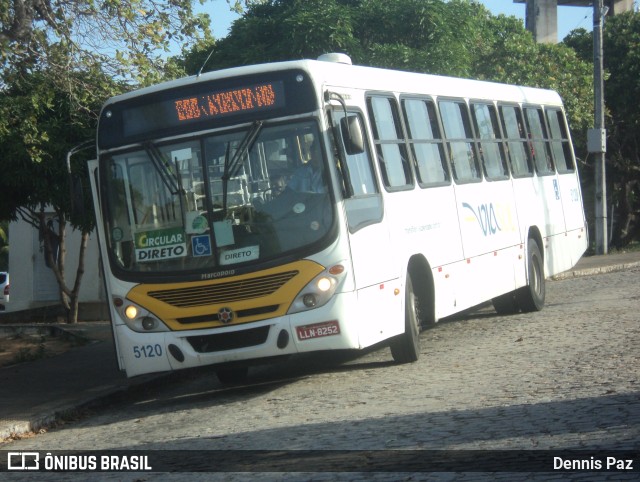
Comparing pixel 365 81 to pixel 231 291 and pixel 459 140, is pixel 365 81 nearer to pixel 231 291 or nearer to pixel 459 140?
pixel 459 140

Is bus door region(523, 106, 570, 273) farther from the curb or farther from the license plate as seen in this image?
the license plate

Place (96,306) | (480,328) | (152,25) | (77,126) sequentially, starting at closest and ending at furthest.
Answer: (152,25), (480,328), (77,126), (96,306)

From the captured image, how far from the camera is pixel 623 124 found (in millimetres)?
38906

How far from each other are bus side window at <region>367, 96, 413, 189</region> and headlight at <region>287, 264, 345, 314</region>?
1.75m

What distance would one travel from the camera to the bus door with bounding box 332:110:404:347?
10.9m

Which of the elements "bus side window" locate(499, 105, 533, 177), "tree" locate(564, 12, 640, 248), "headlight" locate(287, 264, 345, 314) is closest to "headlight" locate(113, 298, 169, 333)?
"headlight" locate(287, 264, 345, 314)

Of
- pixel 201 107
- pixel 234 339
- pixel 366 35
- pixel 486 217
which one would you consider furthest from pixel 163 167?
pixel 366 35

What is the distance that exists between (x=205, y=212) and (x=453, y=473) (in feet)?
15.8

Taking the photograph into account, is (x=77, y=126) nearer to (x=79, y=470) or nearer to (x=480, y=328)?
(x=480, y=328)

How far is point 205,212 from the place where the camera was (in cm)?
1092

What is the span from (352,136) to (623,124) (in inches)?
1183

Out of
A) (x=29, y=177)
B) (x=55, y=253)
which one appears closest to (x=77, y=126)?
(x=29, y=177)

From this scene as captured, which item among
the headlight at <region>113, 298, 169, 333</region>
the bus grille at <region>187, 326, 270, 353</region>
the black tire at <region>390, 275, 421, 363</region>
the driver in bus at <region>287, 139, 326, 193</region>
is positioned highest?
the driver in bus at <region>287, 139, 326, 193</region>

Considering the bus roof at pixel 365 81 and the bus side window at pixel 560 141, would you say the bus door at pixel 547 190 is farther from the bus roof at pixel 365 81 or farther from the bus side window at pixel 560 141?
the bus roof at pixel 365 81
